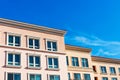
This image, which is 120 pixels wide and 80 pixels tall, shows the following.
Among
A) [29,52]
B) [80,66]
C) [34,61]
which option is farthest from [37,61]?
[80,66]

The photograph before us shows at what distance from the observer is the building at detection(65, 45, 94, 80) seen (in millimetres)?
42469

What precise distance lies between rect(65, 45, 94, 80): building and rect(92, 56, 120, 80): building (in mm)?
5954

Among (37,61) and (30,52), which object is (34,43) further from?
(37,61)

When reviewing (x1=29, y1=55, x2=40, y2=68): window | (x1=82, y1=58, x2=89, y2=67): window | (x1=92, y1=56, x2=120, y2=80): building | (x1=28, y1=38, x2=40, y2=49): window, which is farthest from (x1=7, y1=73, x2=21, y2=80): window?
(x1=92, y1=56, x2=120, y2=80): building

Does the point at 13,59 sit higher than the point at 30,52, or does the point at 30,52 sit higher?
the point at 30,52

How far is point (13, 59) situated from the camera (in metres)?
33.7

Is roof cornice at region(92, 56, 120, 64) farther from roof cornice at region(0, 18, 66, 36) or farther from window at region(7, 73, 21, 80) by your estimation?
window at region(7, 73, 21, 80)

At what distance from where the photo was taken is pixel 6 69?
32469mm

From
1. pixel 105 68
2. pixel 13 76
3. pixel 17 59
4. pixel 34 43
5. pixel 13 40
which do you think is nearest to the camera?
pixel 13 76

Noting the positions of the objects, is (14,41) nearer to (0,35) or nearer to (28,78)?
(0,35)

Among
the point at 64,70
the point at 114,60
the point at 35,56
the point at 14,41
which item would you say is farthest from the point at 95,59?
the point at 14,41

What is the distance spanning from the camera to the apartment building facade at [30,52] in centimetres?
3325

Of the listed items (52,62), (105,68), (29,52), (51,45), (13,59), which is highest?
(51,45)

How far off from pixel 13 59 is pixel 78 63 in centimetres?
1462
